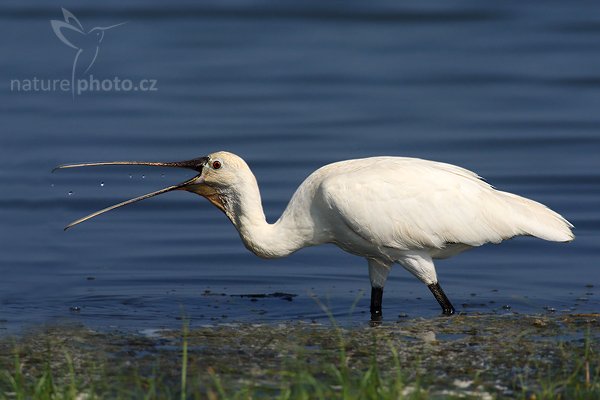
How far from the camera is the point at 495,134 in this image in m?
17.7

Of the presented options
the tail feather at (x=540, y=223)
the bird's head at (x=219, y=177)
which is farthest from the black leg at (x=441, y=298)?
the bird's head at (x=219, y=177)

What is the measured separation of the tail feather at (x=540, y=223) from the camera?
A: 1045cm

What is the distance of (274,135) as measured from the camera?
17.7 metres

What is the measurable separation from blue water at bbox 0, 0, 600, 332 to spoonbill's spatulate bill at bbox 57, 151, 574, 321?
653mm

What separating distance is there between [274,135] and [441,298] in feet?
24.0

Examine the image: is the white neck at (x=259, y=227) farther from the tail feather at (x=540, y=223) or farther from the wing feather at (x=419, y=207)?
the tail feather at (x=540, y=223)

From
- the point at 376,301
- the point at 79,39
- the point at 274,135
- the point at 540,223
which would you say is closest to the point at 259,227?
the point at 376,301

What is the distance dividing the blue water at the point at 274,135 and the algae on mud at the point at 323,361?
0.90 m

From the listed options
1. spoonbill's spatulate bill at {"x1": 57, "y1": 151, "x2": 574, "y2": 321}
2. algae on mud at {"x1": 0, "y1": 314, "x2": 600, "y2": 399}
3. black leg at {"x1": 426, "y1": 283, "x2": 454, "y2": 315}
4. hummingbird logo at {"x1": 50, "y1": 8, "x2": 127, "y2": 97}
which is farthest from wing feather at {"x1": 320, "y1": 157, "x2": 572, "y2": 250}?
hummingbird logo at {"x1": 50, "y1": 8, "x2": 127, "y2": 97}

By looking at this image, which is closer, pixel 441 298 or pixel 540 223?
pixel 540 223

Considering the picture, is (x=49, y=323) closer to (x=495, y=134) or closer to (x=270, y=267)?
(x=270, y=267)

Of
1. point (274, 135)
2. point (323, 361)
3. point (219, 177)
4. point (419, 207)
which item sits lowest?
point (323, 361)

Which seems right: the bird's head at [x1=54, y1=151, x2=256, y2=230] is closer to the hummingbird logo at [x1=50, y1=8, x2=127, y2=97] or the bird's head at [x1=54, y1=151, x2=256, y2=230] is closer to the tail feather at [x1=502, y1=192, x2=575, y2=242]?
the tail feather at [x1=502, y1=192, x2=575, y2=242]

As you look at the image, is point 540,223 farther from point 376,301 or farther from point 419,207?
point 376,301
